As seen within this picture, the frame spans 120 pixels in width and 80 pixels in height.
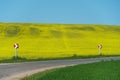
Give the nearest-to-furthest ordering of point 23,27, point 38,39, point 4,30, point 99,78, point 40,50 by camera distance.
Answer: point 99,78 → point 40,50 → point 38,39 → point 4,30 → point 23,27

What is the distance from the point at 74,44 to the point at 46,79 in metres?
38.8

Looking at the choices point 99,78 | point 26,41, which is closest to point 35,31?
point 26,41

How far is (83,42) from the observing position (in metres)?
58.3

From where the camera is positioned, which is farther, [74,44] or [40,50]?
[74,44]

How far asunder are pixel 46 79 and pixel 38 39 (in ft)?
141

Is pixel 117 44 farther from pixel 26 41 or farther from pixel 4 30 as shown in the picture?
pixel 4 30

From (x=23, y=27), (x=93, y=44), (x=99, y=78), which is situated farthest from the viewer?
(x=23, y=27)

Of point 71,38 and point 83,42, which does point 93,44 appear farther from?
point 71,38

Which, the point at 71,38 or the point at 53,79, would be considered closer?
the point at 53,79

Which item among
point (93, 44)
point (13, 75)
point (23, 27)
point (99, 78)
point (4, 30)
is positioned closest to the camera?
point (99, 78)

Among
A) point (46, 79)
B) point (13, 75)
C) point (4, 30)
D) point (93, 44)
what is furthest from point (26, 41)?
point (46, 79)

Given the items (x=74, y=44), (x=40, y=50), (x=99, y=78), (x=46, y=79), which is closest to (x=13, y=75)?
(x=46, y=79)

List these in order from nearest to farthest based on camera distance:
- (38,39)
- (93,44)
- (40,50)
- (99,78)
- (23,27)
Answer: (99,78)
(40,50)
(93,44)
(38,39)
(23,27)

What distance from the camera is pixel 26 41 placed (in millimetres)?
57406
